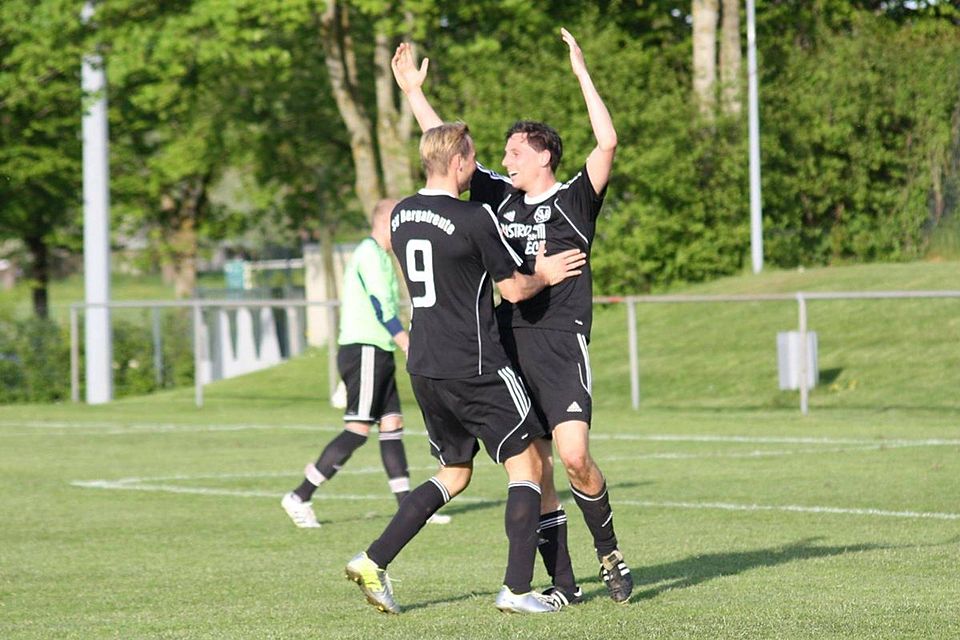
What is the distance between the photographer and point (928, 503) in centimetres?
1124

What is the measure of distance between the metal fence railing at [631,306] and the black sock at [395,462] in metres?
9.76

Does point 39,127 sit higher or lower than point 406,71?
higher

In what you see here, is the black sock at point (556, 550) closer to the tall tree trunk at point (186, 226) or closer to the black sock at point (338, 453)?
the black sock at point (338, 453)

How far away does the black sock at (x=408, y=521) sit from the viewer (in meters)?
7.09

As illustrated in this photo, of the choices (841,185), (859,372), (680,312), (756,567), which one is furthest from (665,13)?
(756,567)

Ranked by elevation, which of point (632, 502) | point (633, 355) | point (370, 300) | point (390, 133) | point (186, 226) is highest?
point (390, 133)

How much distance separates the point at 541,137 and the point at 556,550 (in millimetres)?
1759

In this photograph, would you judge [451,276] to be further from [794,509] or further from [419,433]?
[419,433]

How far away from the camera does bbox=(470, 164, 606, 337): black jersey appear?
732 cm

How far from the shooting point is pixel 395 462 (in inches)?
436

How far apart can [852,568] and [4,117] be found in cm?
2951

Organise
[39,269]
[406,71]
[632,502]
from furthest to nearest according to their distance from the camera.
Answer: [39,269] → [632,502] → [406,71]

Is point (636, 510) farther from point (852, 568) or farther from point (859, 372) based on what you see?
point (859, 372)

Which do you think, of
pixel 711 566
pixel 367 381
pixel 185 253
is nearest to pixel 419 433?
pixel 367 381
